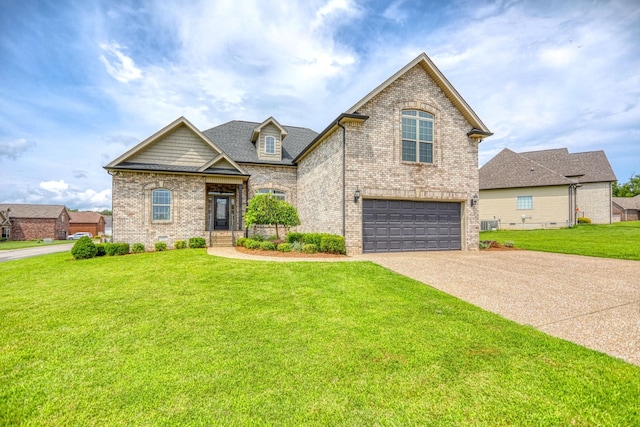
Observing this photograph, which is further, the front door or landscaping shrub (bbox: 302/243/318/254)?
the front door

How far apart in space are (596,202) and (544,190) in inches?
328

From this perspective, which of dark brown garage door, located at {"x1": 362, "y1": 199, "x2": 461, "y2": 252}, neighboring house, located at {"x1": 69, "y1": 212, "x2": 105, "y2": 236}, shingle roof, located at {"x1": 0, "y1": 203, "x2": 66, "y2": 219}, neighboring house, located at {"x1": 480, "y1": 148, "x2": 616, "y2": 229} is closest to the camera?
dark brown garage door, located at {"x1": 362, "y1": 199, "x2": 461, "y2": 252}

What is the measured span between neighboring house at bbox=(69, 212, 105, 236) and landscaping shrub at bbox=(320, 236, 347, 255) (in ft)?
197

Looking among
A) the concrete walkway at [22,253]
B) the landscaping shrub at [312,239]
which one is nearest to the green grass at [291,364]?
the landscaping shrub at [312,239]

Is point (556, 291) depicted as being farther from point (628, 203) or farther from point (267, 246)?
point (628, 203)

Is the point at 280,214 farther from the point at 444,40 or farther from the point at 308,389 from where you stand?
the point at 308,389

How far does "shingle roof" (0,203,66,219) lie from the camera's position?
42641mm

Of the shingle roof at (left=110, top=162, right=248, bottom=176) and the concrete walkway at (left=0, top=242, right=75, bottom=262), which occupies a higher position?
the shingle roof at (left=110, top=162, right=248, bottom=176)

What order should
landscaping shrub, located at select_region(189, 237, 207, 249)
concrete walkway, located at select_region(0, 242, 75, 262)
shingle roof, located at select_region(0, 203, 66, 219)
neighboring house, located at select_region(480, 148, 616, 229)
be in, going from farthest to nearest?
Result: shingle roof, located at select_region(0, 203, 66, 219) → neighboring house, located at select_region(480, 148, 616, 229) → concrete walkway, located at select_region(0, 242, 75, 262) → landscaping shrub, located at select_region(189, 237, 207, 249)

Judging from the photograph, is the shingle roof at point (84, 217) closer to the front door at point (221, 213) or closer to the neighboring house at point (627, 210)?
the front door at point (221, 213)

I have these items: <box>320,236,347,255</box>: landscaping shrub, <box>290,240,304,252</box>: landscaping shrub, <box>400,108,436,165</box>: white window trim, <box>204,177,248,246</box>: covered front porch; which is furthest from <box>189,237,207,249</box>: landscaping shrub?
<box>400,108,436,165</box>: white window trim

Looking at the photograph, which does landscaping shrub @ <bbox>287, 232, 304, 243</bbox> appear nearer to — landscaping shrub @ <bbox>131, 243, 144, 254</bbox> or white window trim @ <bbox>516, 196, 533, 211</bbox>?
landscaping shrub @ <bbox>131, 243, 144, 254</bbox>

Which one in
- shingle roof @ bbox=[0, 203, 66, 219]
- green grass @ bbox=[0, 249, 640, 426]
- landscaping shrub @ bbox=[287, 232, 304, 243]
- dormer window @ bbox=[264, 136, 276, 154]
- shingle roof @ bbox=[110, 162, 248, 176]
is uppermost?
dormer window @ bbox=[264, 136, 276, 154]

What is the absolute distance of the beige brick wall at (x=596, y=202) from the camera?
94.4 ft
